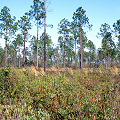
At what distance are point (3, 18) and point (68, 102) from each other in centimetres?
2433

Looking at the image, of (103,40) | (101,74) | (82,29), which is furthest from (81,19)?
(101,74)

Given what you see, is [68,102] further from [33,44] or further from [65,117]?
[33,44]

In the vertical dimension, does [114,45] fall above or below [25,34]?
below

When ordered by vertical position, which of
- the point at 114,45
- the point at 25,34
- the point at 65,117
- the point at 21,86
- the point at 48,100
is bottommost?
the point at 65,117

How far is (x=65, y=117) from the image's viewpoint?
174 inches

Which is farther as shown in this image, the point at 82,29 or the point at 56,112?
the point at 82,29

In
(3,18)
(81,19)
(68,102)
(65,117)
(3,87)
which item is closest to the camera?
(65,117)

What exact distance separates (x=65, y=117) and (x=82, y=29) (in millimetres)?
20491

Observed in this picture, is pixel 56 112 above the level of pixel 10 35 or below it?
below

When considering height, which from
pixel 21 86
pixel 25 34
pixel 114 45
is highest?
pixel 25 34

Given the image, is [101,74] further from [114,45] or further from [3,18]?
[114,45]

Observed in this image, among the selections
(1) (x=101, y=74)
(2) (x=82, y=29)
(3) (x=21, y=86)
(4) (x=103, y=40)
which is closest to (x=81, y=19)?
(2) (x=82, y=29)

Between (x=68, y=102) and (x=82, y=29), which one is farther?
(x=82, y=29)

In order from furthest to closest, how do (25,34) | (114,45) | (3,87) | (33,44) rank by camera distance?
(33,44)
(114,45)
(25,34)
(3,87)
